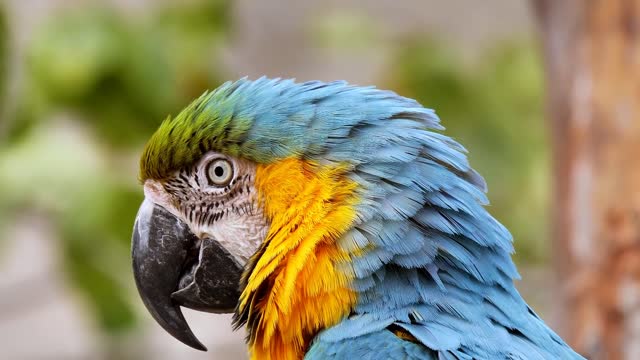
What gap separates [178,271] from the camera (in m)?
1.63

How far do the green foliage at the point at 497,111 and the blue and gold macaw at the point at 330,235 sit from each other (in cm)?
140

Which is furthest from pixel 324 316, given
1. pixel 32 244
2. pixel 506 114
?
pixel 32 244

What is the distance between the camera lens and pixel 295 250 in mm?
1450

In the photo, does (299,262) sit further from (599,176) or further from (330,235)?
(599,176)

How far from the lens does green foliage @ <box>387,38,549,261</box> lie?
2932mm

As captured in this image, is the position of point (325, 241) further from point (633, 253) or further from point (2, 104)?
point (2, 104)

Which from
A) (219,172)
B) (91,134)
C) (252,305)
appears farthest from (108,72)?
(252,305)

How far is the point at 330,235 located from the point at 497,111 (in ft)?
5.57

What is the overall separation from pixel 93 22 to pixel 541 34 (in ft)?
4.15

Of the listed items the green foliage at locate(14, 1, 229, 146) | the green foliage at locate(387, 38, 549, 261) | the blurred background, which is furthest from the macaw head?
the green foliage at locate(387, 38, 549, 261)

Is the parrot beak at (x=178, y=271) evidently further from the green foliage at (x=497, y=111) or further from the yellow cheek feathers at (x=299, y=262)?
the green foliage at (x=497, y=111)

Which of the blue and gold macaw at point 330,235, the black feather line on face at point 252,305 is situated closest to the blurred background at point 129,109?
the blue and gold macaw at point 330,235

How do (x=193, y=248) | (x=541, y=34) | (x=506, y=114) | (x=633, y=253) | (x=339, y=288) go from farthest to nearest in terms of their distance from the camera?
1. (x=506, y=114)
2. (x=541, y=34)
3. (x=633, y=253)
4. (x=193, y=248)
5. (x=339, y=288)

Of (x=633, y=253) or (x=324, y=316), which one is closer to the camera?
(x=324, y=316)
